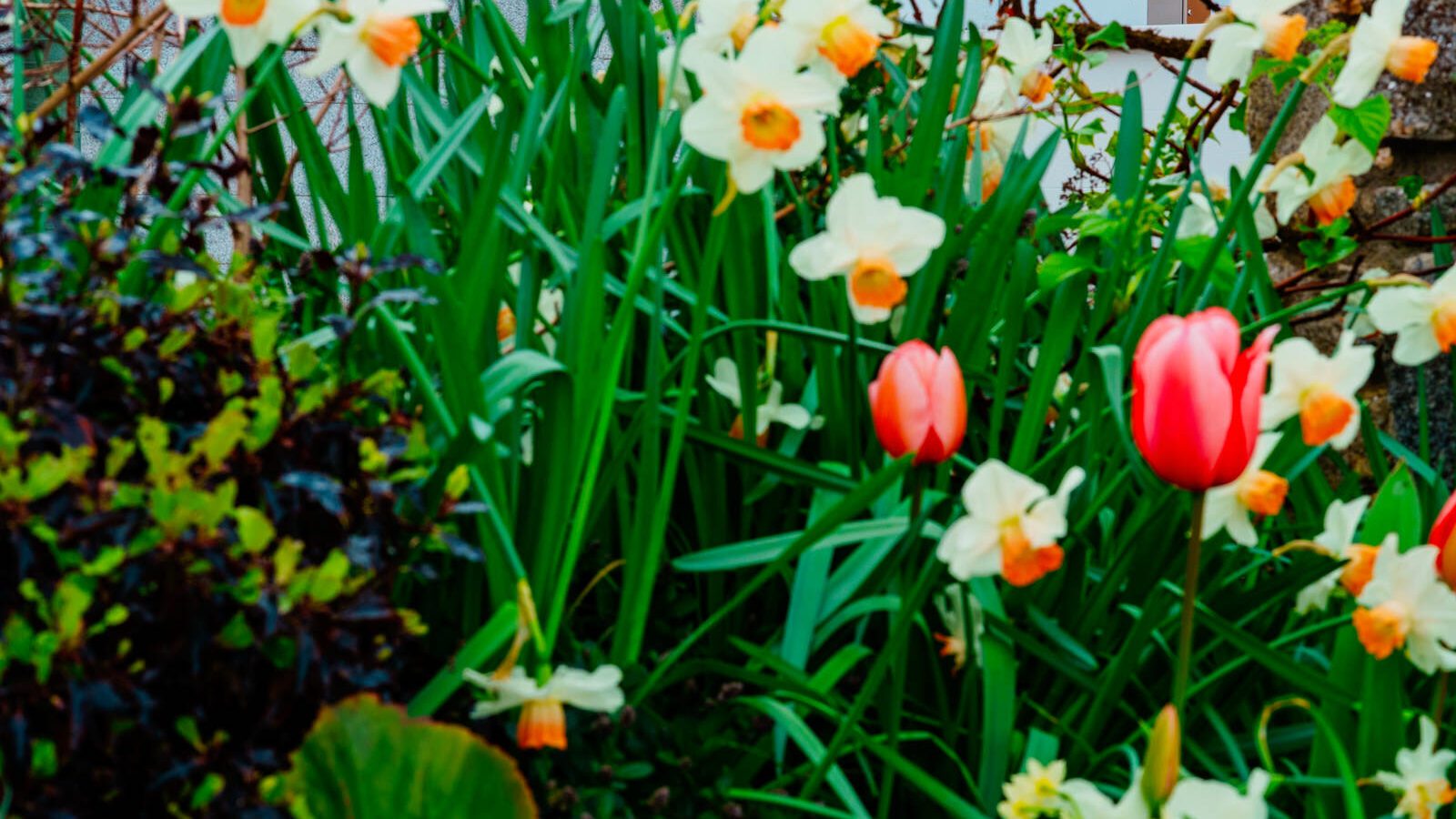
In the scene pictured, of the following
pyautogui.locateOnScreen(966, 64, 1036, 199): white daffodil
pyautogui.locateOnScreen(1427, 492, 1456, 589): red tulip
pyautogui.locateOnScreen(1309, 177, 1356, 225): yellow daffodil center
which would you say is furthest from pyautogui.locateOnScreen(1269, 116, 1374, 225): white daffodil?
pyautogui.locateOnScreen(1427, 492, 1456, 589): red tulip

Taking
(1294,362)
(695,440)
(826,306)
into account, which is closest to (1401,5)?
(1294,362)

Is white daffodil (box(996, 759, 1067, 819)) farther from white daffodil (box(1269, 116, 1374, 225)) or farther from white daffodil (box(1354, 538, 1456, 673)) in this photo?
white daffodil (box(1269, 116, 1374, 225))

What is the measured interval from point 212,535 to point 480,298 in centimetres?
33

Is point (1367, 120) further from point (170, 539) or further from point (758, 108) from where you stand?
point (170, 539)

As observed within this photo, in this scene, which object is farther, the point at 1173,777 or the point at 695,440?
the point at 695,440

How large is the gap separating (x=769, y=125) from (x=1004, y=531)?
0.91ft

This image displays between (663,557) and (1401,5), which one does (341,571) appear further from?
(1401,5)

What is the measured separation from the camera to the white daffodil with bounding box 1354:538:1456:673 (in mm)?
863

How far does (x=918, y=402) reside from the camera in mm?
801

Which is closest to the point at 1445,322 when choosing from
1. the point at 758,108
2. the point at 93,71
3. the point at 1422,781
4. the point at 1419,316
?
the point at 1419,316

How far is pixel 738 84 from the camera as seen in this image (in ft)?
2.72

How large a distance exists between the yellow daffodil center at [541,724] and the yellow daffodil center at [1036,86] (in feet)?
3.00

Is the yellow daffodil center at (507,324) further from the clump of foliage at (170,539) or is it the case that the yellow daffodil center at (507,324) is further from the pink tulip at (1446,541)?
the pink tulip at (1446,541)

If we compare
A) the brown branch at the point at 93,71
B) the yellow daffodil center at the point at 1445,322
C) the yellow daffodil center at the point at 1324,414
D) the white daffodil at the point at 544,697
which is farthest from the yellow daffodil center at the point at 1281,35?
the brown branch at the point at 93,71
